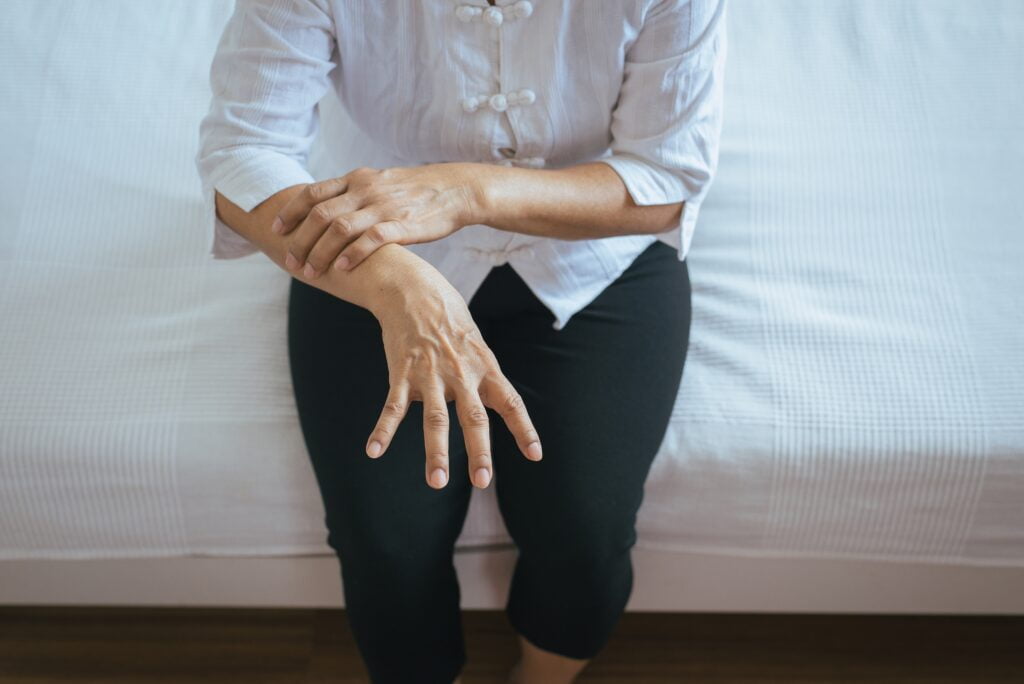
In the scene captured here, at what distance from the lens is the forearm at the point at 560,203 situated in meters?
0.96

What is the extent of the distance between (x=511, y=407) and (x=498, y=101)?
0.34 metres

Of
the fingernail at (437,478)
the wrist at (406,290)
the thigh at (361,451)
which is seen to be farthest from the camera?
the thigh at (361,451)

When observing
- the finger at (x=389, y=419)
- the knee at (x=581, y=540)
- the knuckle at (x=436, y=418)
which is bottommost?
the knee at (x=581, y=540)

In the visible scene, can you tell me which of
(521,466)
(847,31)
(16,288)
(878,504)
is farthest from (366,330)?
(847,31)

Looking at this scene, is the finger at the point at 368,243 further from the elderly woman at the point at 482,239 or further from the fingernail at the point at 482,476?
the fingernail at the point at 482,476

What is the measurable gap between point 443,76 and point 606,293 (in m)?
0.29

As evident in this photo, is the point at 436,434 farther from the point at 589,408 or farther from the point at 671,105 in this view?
the point at 671,105

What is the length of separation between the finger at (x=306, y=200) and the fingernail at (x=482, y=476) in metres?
0.32

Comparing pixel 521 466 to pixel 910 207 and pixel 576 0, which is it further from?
pixel 910 207

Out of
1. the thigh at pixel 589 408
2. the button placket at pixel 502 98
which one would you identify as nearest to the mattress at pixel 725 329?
the thigh at pixel 589 408

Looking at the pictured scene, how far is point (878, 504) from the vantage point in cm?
109

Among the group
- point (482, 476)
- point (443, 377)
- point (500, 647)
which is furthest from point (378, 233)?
point (500, 647)

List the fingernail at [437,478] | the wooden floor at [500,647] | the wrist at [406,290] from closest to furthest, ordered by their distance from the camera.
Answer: the fingernail at [437,478], the wrist at [406,290], the wooden floor at [500,647]

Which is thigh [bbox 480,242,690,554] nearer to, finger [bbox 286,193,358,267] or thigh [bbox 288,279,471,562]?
thigh [bbox 288,279,471,562]
